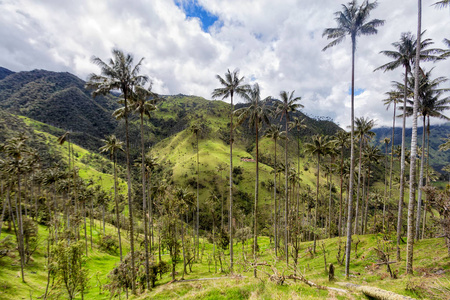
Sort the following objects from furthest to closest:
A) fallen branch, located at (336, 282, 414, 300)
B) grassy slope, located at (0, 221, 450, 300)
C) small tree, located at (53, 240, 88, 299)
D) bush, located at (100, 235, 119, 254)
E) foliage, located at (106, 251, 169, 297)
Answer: bush, located at (100, 235, 119, 254) < foliage, located at (106, 251, 169, 297) < small tree, located at (53, 240, 88, 299) < grassy slope, located at (0, 221, 450, 300) < fallen branch, located at (336, 282, 414, 300)

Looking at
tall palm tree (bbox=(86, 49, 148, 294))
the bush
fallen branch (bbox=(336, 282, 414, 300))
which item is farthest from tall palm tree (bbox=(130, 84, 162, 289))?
the bush

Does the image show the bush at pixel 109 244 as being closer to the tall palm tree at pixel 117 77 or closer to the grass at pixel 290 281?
the grass at pixel 290 281

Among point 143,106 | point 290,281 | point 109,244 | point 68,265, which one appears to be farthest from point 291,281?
point 109,244

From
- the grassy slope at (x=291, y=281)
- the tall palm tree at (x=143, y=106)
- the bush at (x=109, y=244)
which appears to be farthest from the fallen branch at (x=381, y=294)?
the bush at (x=109, y=244)

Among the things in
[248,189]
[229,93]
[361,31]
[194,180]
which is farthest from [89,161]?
[361,31]

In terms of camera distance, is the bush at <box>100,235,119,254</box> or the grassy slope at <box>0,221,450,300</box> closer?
the grassy slope at <box>0,221,450,300</box>

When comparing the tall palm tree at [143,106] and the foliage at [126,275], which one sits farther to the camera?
the foliage at [126,275]

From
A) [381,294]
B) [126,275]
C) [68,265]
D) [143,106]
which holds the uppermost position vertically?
[143,106]

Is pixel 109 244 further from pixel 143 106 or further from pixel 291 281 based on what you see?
pixel 291 281

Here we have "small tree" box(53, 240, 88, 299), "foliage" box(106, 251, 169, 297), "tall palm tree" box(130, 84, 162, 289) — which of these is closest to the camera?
"small tree" box(53, 240, 88, 299)

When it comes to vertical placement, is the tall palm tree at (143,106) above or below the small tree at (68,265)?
above

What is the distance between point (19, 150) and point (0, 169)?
11579mm

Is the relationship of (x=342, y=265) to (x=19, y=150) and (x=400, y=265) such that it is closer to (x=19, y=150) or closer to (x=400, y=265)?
(x=400, y=265)

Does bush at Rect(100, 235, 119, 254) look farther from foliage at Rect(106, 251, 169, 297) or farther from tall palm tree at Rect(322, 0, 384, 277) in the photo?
tall palm tree at Rect(322, 0, 384, 277)
